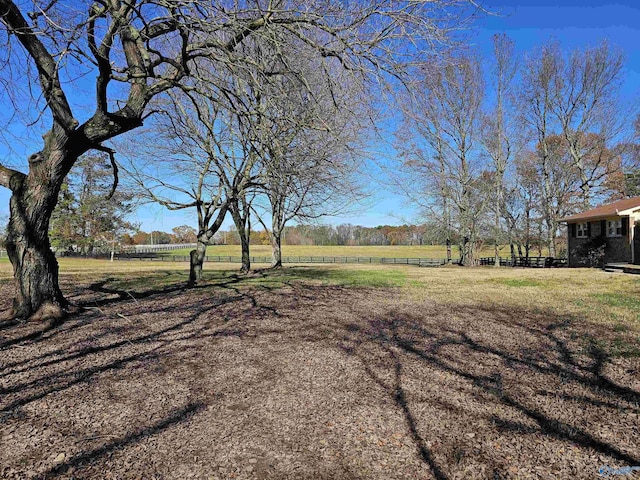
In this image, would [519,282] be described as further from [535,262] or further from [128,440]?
[535,262]

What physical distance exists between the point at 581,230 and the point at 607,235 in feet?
7.40

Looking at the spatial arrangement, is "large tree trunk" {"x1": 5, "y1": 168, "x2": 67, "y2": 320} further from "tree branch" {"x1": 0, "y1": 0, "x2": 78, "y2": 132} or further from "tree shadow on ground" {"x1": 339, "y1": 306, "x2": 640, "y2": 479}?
"tree shadow on ground" {"x1": 339, "y1": 306, "x2": 640, "y2": 479}

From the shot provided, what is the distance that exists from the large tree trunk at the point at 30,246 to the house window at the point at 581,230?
81.3 ft

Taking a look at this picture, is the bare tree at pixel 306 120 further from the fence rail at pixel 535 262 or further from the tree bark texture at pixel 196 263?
the fence rail at pixel 535 262

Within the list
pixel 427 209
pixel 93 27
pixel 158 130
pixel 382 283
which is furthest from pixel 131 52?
pixel 427 209

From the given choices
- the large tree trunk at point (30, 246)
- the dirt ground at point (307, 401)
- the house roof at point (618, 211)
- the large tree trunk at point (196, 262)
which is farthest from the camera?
the house roof at point (618, 211)

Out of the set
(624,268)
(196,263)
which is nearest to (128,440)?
(196,263)

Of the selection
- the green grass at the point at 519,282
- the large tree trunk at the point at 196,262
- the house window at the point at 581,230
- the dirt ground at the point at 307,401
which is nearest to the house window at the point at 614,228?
the house window at the point at 581,230

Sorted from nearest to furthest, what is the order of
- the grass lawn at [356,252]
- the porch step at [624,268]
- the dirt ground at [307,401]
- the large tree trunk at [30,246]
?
the dirt ground at [307,401] → the large tree trunk at [30,246] → the porch step at [624,268] → the grass lawn at [356,252]

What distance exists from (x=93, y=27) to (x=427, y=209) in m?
21.2

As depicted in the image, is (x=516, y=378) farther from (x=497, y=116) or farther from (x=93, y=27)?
(x=497, y=116)

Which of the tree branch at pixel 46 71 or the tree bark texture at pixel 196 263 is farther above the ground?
the tree branch at pixel 46 71

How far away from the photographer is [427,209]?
23578 mm

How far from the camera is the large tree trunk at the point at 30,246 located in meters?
5.35
